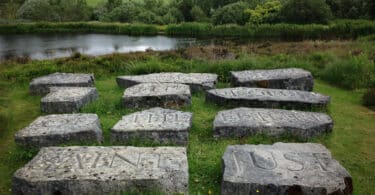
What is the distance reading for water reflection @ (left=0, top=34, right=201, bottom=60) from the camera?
91.2 ft

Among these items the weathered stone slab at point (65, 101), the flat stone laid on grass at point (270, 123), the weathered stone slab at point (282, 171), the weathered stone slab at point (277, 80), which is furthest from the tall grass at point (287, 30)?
the weathered stone slab at point (282, 171)

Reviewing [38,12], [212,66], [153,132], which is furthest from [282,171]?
[38,12]

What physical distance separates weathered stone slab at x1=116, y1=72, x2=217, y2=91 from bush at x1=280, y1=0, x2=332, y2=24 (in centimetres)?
2620

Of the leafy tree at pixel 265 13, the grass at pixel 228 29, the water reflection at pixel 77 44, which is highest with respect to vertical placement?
the leafy tree at pixel 265 13

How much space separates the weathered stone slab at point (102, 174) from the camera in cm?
532

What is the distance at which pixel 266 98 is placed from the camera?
9406mm

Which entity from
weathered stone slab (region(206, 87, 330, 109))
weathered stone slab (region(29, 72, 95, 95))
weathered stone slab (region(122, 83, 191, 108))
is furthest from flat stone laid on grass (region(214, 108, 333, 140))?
weathered stone slab (region(29, 72, 95, 95))

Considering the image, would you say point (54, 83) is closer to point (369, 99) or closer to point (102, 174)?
point (102, 174)

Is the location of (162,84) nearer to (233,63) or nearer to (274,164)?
(233,63)

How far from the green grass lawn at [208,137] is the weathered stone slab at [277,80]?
2.60 feet

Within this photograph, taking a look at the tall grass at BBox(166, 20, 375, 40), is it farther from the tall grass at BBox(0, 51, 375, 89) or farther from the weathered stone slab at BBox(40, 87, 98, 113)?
the weathered stone slab at BBox(40, 87, 98, 113)

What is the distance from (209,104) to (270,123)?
8.16ft

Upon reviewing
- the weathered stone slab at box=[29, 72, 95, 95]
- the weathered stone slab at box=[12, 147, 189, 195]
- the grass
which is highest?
the weathered stone slab at box=[12, 147, 189, 195]

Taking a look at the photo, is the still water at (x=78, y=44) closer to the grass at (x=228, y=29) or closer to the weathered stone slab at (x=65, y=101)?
the grass at (x=228, y=29)
